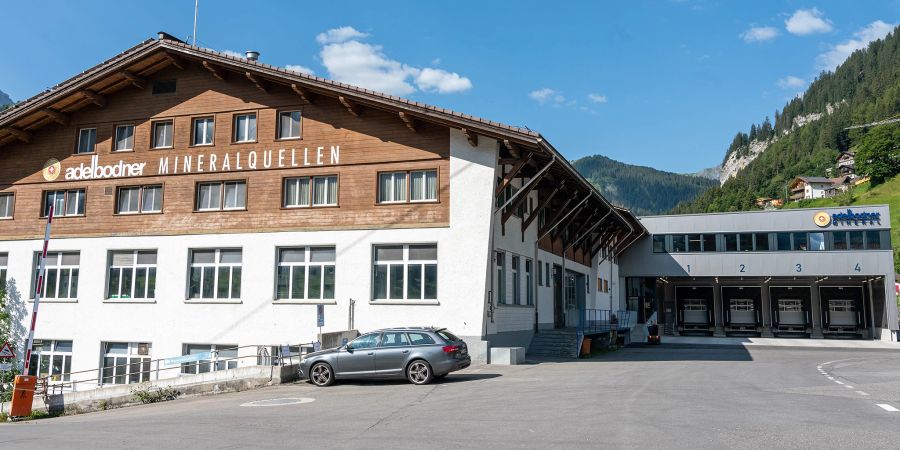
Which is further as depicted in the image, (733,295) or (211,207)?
(733,295)

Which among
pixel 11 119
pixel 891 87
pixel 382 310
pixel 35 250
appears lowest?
pixel 382 310

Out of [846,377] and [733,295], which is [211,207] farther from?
[733,295]

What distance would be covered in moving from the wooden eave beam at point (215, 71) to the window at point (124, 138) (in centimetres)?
435

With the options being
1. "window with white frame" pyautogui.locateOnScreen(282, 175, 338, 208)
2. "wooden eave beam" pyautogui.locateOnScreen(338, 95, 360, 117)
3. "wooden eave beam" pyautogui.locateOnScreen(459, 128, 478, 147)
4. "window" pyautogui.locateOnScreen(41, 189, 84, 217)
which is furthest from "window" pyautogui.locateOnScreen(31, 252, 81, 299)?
"wooden eave beam" pyautogui.locateOnScreen(459, 128, 478, 147)

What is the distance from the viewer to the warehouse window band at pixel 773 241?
50.8 meters

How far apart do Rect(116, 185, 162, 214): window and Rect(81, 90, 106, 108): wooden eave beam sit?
3.60 metres

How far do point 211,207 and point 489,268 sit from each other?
36.8 feet

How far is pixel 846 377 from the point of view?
65.6 feet

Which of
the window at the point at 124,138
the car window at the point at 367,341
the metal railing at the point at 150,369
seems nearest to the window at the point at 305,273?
the metal railing at the point at 150,369

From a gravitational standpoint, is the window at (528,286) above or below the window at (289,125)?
below

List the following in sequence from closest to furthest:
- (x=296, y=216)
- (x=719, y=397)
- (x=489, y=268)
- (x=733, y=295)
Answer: (x=719, y=397) < (x=489, y=268) < (x=296, y=216) < (x=733, y=295)

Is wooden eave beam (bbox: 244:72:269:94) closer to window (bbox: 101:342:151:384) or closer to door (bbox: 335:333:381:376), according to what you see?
window (bbox: 101:342:151:384)

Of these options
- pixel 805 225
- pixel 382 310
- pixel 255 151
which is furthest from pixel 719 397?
pixel 805 225

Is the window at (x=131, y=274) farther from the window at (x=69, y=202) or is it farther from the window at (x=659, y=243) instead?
the window at (x=659, y=243)
